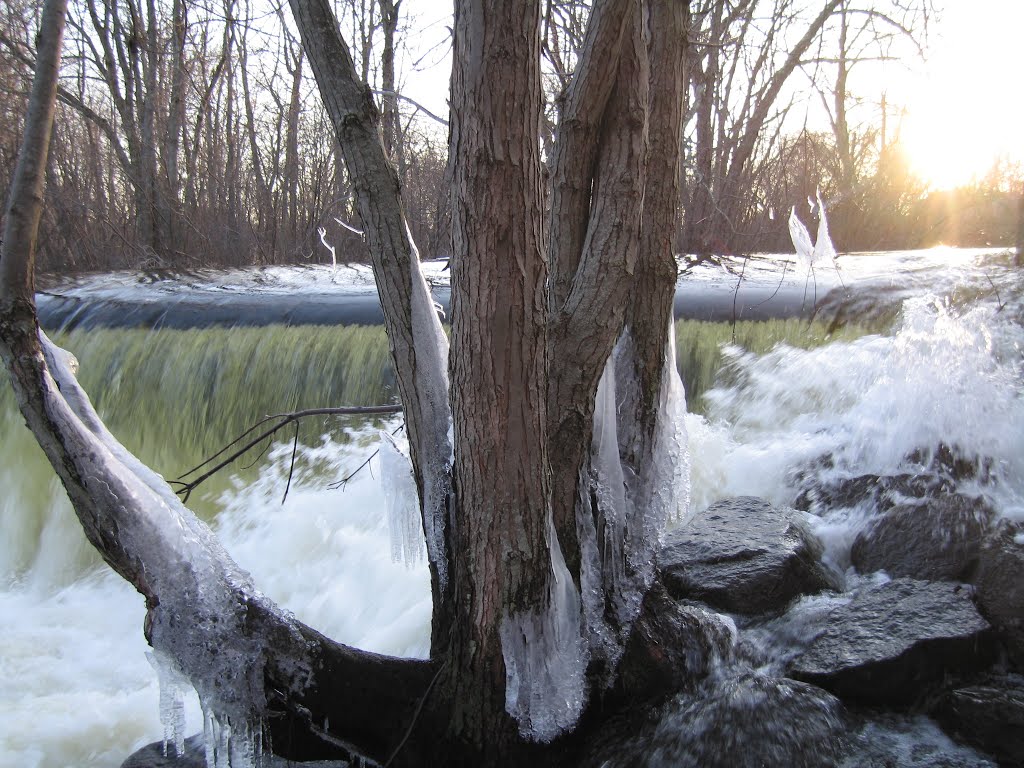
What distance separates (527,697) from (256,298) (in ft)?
21.4

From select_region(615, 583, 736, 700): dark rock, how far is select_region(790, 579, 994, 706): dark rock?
1.03 ft

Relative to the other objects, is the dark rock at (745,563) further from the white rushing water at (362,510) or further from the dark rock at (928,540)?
the white rushing water at (362,510)

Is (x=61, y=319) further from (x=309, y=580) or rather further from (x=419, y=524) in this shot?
(x=419, y=524)

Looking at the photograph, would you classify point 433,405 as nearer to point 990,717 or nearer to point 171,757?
point 171,757

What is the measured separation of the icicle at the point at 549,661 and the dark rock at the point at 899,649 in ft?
3.12

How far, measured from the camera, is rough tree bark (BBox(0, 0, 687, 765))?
6.35ft

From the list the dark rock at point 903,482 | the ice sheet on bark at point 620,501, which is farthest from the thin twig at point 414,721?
the dark rock at point 903,482

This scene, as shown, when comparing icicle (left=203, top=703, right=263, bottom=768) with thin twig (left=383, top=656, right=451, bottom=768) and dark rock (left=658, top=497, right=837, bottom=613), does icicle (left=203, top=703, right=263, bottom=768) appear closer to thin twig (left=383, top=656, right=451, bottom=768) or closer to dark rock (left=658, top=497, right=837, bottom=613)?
thin twig (left=383, top=656, right=451, bottom=768)

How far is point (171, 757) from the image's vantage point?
280cm

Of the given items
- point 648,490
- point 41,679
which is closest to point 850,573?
point 648,490

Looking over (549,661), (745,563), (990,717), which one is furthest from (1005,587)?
(549,661)

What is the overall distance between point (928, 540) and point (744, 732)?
160 cm

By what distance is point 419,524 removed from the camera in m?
2.69

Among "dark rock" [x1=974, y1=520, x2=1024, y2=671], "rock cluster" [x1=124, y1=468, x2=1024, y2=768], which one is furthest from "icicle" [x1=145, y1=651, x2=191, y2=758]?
"dark rock" [x1=974, y1=520, x2=1024, y2=671]
